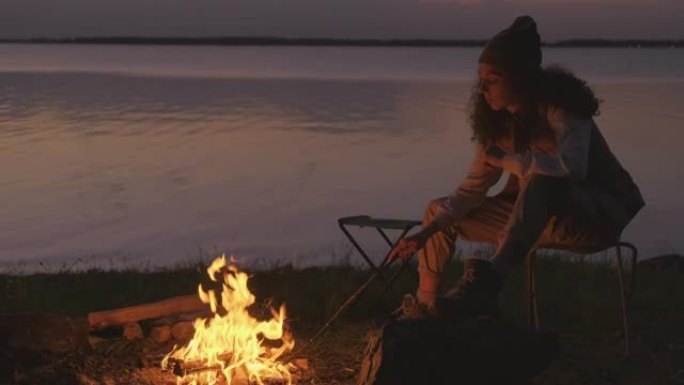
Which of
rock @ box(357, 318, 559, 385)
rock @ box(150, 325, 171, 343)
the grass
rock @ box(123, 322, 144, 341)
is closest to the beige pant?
rock @ box(357, 318, 559, 385)

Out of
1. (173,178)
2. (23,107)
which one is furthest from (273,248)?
(23,107)

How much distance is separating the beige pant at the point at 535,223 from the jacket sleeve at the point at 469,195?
6 cm

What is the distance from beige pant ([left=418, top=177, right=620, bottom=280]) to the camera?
3662 millimetres

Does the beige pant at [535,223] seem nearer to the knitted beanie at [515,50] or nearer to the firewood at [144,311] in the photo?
the knitted beanie at [515,50]

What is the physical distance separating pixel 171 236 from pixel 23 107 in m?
16.5

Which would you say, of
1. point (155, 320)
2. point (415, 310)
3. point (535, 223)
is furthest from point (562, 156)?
point (155, 320)

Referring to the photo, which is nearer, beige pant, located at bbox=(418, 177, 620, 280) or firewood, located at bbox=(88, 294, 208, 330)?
beige pant, located at bbox=(418, 177, 620, 280)

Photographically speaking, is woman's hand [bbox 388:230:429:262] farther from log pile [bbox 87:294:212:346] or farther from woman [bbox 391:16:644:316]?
log pile [bbox 87:294:212:346]

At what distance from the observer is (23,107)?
951 inches

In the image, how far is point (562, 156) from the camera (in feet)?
12.3

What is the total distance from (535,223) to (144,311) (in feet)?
6.40

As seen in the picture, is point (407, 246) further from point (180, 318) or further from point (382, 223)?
point (180, 318)

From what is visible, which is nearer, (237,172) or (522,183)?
(522,183)

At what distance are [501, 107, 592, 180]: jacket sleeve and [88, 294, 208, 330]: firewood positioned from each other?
5.53ft
